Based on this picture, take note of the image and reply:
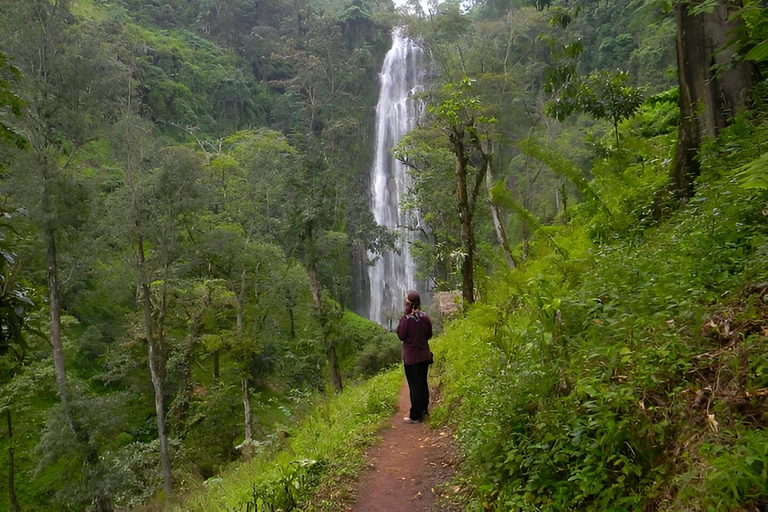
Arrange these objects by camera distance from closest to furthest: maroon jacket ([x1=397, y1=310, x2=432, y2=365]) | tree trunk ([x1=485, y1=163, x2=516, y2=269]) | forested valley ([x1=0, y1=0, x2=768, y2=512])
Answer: forested valley ([x1=0, y1=0, x2=768, y2=512]) → maroon jacket ([x1=397, y1=310, x2=432, y2=365]) → tree trunk ([x1=485, y1=163, x2=516, y2=269])

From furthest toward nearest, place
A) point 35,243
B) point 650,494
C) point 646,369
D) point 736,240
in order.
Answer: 1. point 35,243
2. point 736,240
3. point 646,369
4. point 650,494

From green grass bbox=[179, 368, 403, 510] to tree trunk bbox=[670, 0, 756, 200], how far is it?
165 inches

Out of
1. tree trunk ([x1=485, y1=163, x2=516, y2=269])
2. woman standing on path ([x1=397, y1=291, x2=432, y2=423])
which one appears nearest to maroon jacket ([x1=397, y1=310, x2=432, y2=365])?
woman standing on path ([x1=397, y1=291, x2=432, y2=423])

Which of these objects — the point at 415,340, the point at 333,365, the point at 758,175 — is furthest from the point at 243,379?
the point at 758,175

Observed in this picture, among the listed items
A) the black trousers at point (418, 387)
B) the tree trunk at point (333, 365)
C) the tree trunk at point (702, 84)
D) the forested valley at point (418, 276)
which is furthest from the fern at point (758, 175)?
the tree trunk at point (333, 365)

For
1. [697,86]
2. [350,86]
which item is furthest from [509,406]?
[350,86]

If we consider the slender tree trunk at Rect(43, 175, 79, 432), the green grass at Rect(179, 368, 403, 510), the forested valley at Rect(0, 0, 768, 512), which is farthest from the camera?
the slender tree trunk at Rect(43, 175, 79, 432)

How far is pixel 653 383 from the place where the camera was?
2273 millimetres

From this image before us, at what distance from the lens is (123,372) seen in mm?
18156

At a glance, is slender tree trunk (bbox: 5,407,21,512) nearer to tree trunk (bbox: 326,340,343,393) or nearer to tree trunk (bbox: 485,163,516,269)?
tree trunk (bbox: 326,340,343,393)

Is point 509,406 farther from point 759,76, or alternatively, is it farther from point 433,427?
point 759,76

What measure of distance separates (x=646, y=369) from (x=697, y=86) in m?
3.55

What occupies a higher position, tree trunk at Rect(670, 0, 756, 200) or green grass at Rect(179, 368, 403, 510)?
tree trunk at Rect(670, 0, 756, 200)

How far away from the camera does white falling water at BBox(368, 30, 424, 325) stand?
32656mm
